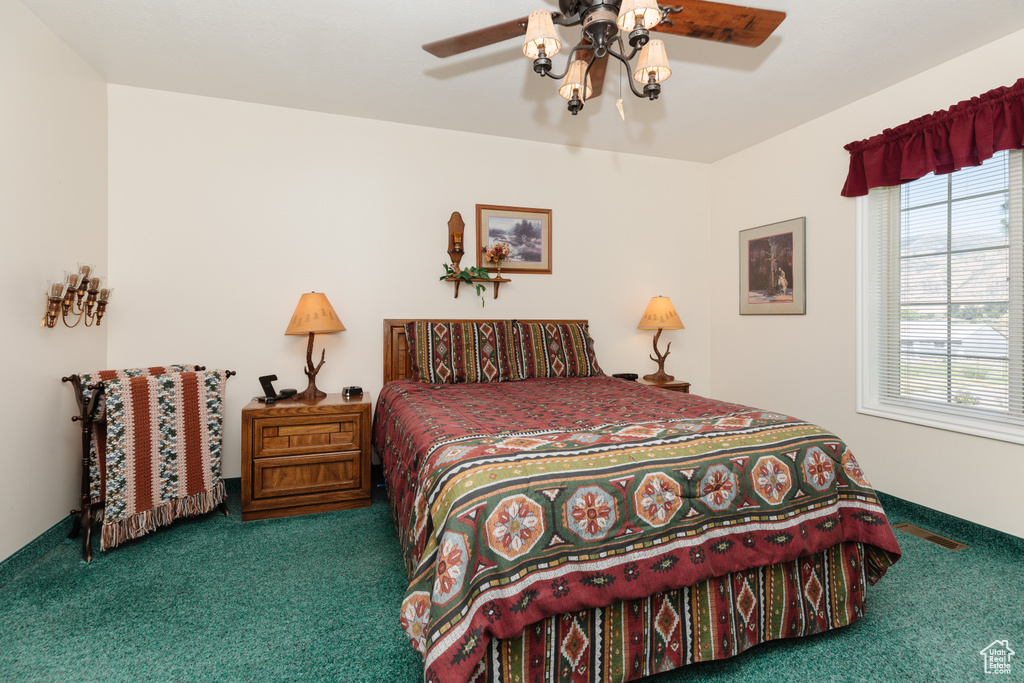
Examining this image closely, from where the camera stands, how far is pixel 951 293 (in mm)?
2678

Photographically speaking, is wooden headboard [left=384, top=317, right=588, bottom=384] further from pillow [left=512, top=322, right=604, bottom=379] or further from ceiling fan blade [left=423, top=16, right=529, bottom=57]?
ceiling fan blade [left=423, top=16, right=529, bottom=57]

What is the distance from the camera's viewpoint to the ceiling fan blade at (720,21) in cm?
164

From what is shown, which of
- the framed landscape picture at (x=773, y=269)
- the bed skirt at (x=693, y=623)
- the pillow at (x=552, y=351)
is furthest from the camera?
the framed landscape picture at (x=773, y=269)

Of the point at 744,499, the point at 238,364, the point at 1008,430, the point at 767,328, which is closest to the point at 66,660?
the point at 238,364

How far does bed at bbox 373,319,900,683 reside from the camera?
3.98ft

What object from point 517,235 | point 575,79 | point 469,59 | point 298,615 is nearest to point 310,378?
point 298,615

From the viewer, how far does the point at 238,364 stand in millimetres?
3197

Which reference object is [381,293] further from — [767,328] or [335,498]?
[767,328]

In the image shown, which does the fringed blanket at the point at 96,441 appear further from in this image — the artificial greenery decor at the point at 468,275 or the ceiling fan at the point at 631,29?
the ceiling fan at the point at 631,29

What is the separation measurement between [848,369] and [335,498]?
3373 mm

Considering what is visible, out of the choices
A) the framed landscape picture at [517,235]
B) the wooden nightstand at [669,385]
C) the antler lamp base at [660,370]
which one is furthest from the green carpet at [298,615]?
the framed landscape picture at [517,235]

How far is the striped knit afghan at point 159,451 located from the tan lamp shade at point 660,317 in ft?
9.96

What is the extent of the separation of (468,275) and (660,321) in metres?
1.59

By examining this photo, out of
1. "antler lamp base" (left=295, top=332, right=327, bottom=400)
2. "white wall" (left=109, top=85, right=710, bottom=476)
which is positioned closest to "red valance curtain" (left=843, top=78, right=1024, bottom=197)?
"white wall" (left=109, top=85, right=710, bottom=476)
